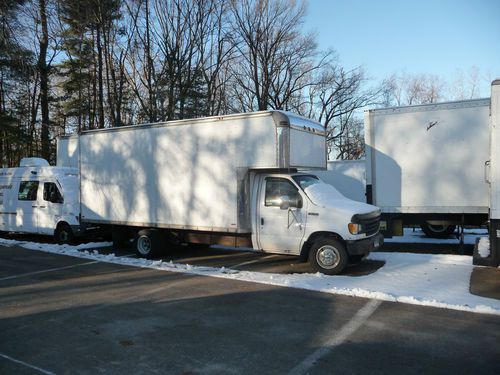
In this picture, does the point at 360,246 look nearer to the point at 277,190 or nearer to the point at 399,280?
the point at 399,280

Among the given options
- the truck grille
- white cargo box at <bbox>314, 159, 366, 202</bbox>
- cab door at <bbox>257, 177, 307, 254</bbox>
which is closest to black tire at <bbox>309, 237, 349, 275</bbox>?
cab door at <bbox>257, 177, 307, 254</bbox>

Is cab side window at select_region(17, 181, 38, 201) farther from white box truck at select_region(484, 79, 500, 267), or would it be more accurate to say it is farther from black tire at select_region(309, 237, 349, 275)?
white box truck at select_region(484, 79, 500, 267)

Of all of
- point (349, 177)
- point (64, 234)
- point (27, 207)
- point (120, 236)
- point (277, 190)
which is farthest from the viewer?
point (349, 177)

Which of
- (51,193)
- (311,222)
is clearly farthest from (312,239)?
(51,193)

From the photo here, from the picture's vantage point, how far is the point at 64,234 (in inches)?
546

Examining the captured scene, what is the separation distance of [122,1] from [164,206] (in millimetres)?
19256

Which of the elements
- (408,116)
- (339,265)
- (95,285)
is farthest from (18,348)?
(408,116)

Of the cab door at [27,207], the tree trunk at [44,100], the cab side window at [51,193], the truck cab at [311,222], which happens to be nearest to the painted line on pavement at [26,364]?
the truck cab at [311,222]

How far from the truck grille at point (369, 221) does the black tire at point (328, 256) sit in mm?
584

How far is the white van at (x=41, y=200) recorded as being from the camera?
13.7 meters

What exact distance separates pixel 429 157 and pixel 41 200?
11.7 meters

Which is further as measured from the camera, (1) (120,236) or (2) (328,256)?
(1) (120,236)

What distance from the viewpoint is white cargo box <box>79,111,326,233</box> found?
9.43m

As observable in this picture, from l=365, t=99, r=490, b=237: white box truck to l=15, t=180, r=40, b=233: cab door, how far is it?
10.6 metres
